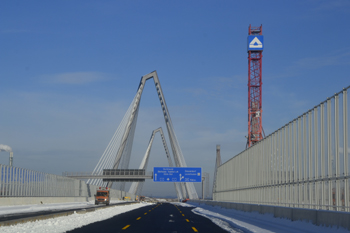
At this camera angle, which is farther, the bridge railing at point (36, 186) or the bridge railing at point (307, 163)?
the bridge railing at point (36, 186)

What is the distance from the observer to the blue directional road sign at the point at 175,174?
3147 inches

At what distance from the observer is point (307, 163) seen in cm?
2028

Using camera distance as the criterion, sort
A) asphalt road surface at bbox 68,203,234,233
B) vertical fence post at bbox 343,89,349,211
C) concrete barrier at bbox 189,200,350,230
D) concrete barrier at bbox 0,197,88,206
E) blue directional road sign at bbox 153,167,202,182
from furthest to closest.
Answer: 1. blue directional road sign at bbox 153,167,202,182
2. concrete barrier at bbox 0,197,88,206
3. asphalt road surface at bbox 68,203,234,233
4. vertical fence post at bbox 343,89,349,211
5. concrete barrier at bbox 189,200,350,230

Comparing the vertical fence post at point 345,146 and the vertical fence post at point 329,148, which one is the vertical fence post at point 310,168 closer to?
the vertical fence post at point 329,148

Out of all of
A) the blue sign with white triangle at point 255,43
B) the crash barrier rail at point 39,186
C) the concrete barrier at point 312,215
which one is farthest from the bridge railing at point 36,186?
the blue sign with white triangle at point 255,43

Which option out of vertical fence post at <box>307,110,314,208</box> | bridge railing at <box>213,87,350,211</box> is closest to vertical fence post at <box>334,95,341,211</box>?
bridge railing at <box>213,87,350,211</box>

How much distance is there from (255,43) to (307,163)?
75167 mm

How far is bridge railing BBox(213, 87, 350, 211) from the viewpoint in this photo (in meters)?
16.5

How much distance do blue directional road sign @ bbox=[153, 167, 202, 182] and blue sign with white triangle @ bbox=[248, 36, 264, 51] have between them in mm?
27775

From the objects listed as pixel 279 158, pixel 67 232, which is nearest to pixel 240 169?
pixel 279 158

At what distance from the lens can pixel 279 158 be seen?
25.7m

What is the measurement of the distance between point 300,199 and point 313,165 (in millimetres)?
2236

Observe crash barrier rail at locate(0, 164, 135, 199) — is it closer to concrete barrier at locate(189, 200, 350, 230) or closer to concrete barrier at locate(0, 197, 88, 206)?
concrete barrier at locate(0, 197, 88, 206)

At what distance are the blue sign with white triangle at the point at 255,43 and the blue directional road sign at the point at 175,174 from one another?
91.1 ft
